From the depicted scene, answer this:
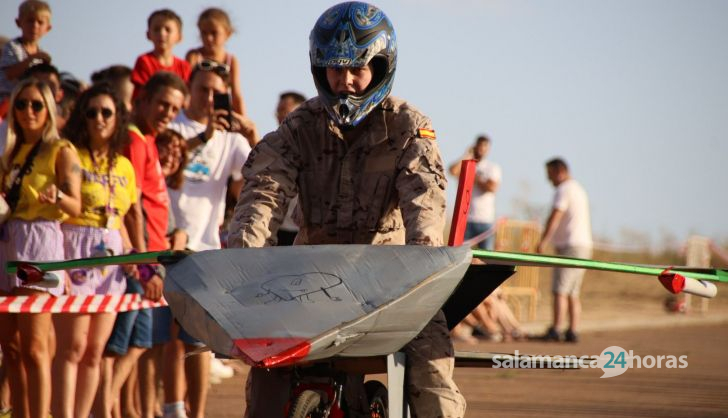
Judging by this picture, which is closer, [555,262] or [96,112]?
[555,262]

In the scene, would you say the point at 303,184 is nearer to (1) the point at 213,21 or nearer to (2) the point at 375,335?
(2) the point at 375,335

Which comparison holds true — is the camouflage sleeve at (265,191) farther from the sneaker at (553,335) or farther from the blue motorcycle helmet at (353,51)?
the sneaker at (553,335)

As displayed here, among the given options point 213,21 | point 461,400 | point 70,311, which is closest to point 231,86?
point 213,21

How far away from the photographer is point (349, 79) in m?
5.37

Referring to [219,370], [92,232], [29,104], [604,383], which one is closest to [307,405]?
[92,232]

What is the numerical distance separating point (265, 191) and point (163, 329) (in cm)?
383

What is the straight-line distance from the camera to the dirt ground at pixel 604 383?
10.8 meters

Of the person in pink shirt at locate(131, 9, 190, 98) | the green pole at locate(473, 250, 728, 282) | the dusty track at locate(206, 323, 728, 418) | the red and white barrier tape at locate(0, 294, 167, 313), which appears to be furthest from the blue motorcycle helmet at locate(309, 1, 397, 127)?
the person in pink shirt at locate(131, 9, 190, 98)

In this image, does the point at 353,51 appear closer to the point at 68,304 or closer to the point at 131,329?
the point at 68,304

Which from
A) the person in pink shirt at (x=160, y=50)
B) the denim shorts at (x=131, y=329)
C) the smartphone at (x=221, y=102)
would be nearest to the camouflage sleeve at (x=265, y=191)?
the denim shorts at (x=131, y=329)

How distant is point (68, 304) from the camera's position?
7789mm

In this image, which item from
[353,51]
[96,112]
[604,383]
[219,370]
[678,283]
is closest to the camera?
[678,283]

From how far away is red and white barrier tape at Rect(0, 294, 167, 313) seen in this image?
759 cm

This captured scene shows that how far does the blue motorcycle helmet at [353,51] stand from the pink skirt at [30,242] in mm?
3062
